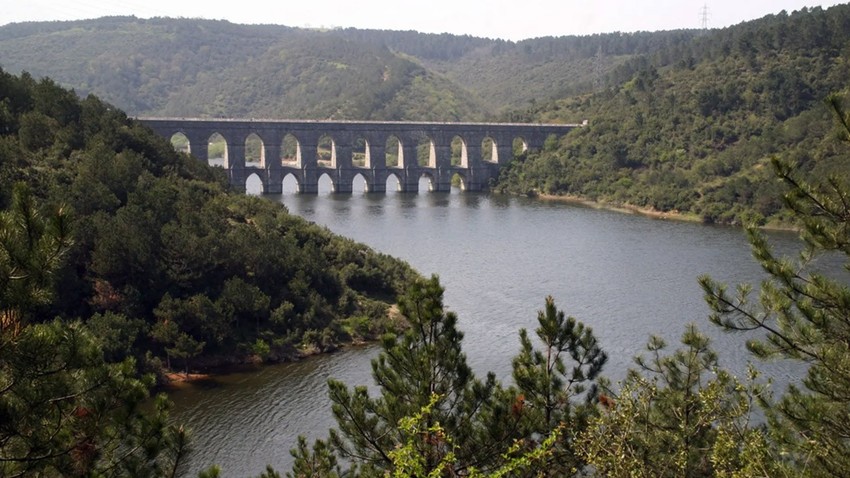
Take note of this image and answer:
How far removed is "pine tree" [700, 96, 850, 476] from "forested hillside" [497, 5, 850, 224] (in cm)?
4831

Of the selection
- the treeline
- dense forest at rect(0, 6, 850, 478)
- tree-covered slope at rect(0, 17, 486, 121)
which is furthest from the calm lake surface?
tree-covered slope at rect(0, 17, 486, 121)

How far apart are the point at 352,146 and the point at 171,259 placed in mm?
52418

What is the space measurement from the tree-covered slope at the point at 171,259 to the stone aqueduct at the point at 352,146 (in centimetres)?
3418

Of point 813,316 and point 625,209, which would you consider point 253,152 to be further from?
point 813,316

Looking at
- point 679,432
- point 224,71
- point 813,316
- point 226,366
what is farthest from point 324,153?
point 813,316

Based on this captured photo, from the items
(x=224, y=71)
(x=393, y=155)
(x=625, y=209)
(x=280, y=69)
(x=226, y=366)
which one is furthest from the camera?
(x=224, y=71)

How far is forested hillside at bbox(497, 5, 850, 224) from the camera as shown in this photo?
60.3 m

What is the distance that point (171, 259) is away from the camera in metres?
29.6

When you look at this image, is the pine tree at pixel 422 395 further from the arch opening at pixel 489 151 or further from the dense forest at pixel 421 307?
the arch opening at pixel 489 151

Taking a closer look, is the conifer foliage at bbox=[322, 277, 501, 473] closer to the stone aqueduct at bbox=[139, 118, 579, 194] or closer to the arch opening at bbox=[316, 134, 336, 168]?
the stone aqueduct at bbox=[139, 118, 579, 194]

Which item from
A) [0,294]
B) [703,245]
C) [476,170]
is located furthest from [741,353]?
[476,170]

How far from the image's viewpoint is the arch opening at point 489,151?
278 ft

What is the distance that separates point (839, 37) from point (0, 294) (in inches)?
3023

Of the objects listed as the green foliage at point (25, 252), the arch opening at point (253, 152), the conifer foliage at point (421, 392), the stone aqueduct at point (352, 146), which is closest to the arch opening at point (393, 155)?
the stone aqueduct at point (352, 146)
